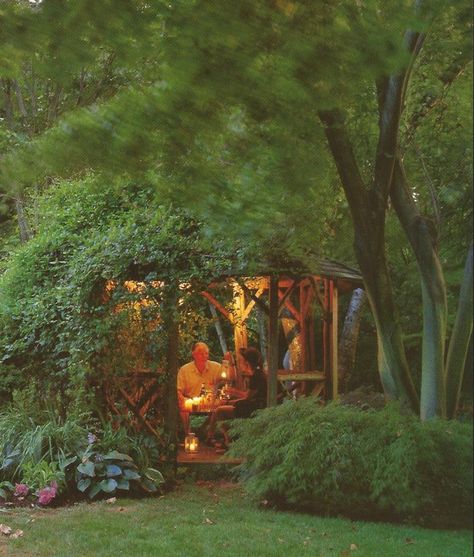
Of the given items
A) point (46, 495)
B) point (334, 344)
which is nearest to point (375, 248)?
point (46, 495)

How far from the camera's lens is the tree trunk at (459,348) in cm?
537

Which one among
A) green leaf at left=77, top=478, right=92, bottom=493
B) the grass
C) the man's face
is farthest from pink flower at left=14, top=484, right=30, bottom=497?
the man's face

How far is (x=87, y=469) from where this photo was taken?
Answer: 25.1ft

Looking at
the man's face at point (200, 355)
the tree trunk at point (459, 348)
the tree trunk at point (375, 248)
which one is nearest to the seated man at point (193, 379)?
the man's face at point (200, 355)

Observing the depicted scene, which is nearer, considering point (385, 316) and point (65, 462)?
point (385, 316)

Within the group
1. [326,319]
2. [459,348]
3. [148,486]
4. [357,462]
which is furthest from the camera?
[326,319]

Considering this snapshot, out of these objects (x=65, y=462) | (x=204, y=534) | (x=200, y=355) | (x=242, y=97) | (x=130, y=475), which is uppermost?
(x=242, y=97)

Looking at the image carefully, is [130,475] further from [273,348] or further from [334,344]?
[334,344]

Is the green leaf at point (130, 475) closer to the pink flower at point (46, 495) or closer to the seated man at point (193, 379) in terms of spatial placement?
the pink flower at point (46, 495)

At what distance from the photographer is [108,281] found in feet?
28.8

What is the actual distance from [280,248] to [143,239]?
1.48 metres

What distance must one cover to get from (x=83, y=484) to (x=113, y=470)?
34 centimetres

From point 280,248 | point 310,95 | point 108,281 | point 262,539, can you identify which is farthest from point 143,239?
point 310,95

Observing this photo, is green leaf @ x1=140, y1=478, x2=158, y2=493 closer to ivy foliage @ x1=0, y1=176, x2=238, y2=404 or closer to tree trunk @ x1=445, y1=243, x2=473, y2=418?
ivy foliage @ x1=0, y1=176, x2=238, y2=404
